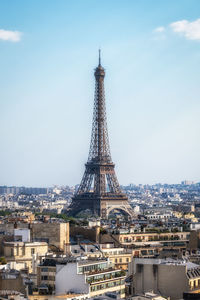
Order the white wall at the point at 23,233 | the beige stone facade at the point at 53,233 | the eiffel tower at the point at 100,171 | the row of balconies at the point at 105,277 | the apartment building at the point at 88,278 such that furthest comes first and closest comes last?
the eiffel tower at the point at 100,171, the beige stone facade at the point at 53,233, the white wall at the point at 23,233, the row of balconies at the point at 105,277, the apartment building at the point at 88,278

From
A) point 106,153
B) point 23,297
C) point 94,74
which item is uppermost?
point 94,74

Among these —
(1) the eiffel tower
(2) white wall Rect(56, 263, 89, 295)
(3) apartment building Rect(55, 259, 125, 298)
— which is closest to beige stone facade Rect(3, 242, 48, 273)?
(3) apartment building Rect(55, 259, 125, 298)

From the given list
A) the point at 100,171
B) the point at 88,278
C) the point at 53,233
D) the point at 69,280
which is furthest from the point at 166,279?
the point at 100,171

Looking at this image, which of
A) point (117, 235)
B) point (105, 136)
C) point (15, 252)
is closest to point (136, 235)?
point (117, 235)

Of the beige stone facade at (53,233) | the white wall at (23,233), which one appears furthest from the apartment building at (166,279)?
the beige stone facade at (53,233)

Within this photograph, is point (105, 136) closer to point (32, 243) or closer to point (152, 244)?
point (152, 244)

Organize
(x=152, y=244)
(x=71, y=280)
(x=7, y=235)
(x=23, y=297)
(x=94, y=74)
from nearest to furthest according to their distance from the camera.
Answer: (x=23, y=297) → (x=71, y=280) → (x=7, y=235) → (x=152, y=244) → (x=94, y=74)

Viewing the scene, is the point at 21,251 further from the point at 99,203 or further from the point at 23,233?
the point at 99,203

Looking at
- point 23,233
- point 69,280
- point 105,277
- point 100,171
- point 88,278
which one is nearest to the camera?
point 69,280

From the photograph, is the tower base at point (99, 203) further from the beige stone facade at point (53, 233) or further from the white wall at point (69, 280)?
the white wall at point (69, 280)
